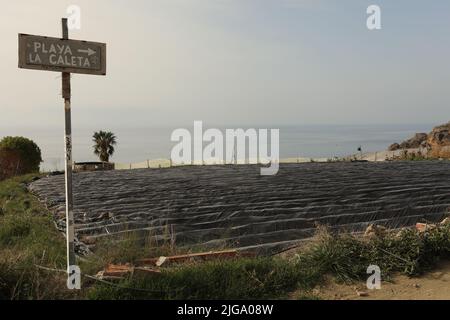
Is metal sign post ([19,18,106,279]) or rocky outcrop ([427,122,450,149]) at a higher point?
rocky outcrop ([427,122,450,149])

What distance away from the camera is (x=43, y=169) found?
76.6ft

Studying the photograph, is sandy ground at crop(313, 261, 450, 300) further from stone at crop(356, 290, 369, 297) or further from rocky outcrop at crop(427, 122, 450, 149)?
rocky outcrop at crop(427, 122, 450, 149)

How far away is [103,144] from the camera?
33.2 metres

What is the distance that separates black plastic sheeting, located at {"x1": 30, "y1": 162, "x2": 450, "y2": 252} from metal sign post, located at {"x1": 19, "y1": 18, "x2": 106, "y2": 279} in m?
2.63

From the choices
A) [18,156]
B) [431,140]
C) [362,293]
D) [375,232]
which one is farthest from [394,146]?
[362,293]

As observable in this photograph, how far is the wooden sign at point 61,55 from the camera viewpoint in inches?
148

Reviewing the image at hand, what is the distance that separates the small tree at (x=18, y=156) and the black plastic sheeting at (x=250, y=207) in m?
9.02

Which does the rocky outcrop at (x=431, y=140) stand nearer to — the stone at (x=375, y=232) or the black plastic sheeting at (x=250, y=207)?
the black plastic sheeting at (x=250, y=207)

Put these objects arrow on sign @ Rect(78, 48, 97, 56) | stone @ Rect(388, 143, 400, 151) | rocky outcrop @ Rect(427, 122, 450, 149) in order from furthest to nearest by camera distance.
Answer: stone @ Rect(388, 143, 400, 151), rocky outcrop @ Rect(427, 122, 450, 149), arrow on sign @ Rect(78, 48, 97, 56)

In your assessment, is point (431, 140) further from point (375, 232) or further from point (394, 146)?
point (375, 232)

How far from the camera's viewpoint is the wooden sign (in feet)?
12.3

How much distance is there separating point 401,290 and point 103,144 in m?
30.6

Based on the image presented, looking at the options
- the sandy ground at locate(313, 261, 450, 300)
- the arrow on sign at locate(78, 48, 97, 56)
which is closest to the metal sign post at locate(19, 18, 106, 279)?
the arrow on sign at locate(78, 48, 97, 56)
